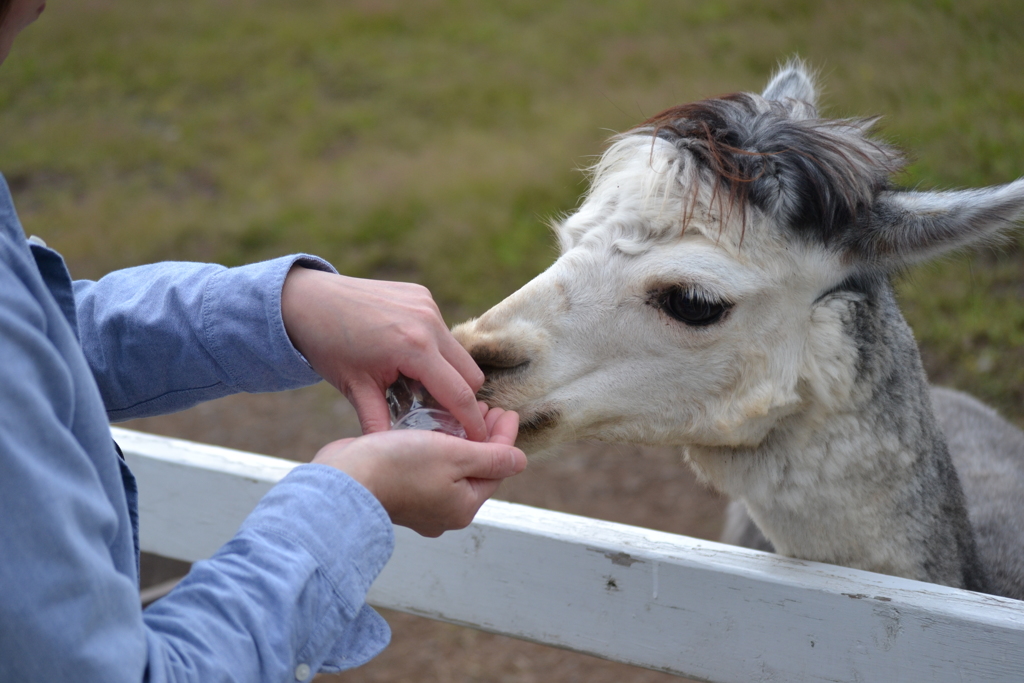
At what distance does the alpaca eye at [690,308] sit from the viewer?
1.57m

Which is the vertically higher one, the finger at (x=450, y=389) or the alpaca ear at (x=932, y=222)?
the alpaca ear at (x=932, y=222)

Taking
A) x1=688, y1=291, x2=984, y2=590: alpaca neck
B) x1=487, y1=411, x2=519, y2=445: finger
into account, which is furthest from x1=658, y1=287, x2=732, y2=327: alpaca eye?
x1=487, y1=411, x2=519, y2=445: finger

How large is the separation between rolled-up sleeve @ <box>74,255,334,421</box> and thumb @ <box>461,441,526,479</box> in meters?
0.33

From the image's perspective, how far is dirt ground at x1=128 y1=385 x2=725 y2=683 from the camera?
318cm

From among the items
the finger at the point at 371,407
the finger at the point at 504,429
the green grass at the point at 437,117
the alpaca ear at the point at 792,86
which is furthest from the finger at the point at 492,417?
the green grass at the point at 437,117

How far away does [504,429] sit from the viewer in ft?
4.46

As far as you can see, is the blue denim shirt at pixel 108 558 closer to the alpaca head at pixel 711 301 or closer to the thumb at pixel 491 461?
the thumb at pixel 491 461

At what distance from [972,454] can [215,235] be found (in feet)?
21.3

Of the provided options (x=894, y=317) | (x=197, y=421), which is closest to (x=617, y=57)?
(x=197, y=421)

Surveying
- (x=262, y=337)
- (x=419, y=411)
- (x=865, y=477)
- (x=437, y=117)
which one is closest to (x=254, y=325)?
(x=262, y=337)

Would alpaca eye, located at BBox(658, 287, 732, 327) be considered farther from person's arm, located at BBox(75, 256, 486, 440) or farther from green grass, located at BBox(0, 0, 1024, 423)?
green grass, located at BBox(0, 0, 1024, 423)

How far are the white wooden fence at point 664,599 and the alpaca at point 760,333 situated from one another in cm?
20

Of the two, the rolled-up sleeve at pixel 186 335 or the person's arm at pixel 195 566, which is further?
the rolled-up sleeve at pixel 186 335

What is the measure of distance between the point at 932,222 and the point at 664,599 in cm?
92
